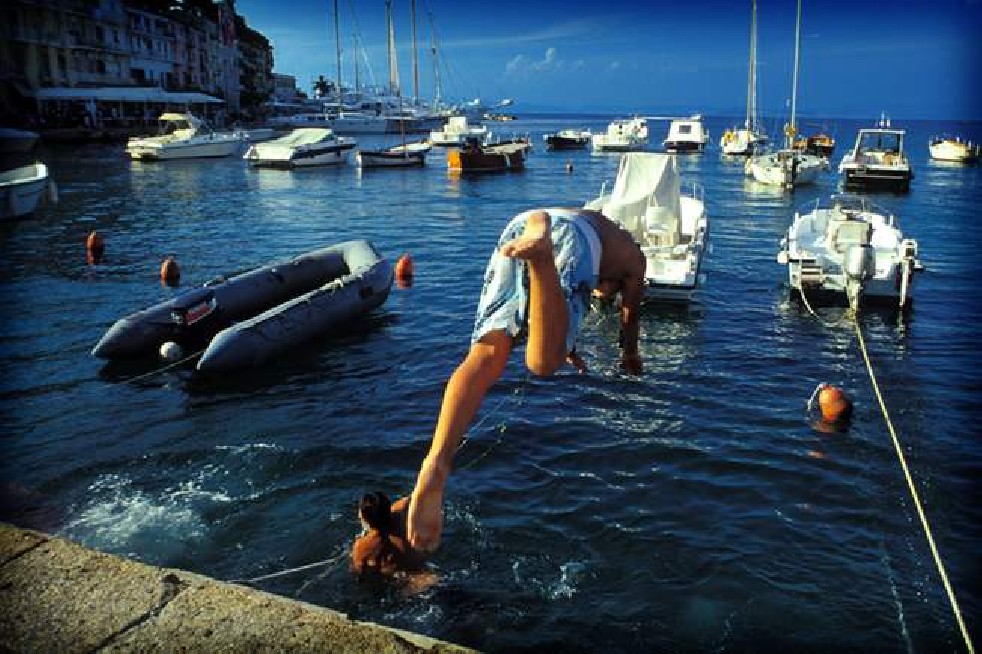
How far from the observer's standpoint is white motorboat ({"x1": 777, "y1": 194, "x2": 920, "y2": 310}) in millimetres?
18281

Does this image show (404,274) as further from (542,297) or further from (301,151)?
(301,151)

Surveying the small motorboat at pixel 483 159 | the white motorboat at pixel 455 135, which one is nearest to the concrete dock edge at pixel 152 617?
the small motorboat at pixel 483 159

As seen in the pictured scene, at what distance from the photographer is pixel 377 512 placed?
7512mm

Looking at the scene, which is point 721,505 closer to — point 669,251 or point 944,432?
point 944,432

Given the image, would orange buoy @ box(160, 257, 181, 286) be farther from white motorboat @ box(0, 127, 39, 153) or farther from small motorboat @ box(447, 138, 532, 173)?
small motorboat @ box(447, 138, 532, 173)

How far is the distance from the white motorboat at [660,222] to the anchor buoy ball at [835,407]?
20.1 ft

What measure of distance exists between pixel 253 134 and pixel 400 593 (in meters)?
78.6

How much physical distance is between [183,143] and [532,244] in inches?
2447

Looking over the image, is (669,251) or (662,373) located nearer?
(662,373)

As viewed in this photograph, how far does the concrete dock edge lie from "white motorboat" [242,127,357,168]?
5621 centimetres

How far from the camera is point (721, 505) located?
9820 millimetres

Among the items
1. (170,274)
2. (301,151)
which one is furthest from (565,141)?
(170,274)

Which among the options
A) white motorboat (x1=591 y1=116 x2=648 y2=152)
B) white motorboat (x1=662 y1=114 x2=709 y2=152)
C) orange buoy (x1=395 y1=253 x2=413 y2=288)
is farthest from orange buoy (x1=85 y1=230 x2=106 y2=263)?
white motorboat (x1=662 y1=114 x2=709 y2=152)

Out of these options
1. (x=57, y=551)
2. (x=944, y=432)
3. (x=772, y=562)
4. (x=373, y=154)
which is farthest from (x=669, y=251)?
(x=373, y=154)
